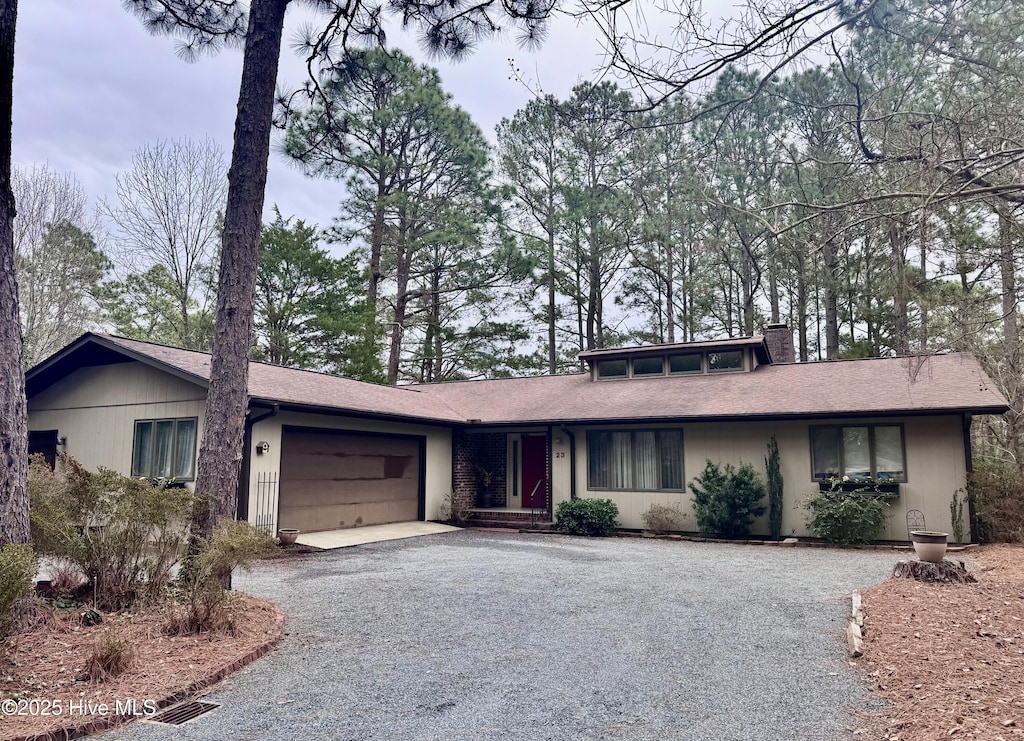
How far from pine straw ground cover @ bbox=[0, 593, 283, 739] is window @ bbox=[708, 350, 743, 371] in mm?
11584

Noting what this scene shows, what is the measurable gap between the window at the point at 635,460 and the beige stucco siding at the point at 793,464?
0.13 m

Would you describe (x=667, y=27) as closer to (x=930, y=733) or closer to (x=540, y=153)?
(x=930, y=733)

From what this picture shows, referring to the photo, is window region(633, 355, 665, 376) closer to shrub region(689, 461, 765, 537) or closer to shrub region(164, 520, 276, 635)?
shrub region(689, 461, 765, 537)

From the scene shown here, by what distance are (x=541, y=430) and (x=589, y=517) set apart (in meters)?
2.76

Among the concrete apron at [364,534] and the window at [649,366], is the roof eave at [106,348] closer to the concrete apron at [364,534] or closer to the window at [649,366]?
the concrete apron at [364,534]

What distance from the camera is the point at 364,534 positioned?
12000mm

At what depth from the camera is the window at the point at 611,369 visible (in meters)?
15.9

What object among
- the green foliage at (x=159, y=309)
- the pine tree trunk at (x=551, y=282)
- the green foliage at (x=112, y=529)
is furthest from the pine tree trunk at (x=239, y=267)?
the pine tree trunk at (x=551, y=282)

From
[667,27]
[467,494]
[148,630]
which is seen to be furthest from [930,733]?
[467,494]

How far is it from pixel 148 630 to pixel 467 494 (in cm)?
1071

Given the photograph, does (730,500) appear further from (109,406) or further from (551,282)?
(551,282)

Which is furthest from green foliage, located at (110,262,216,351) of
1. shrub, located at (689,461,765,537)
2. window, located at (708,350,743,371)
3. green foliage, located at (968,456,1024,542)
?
green foliage, located at (968,456,1024,542)

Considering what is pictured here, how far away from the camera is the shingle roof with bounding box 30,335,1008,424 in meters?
11.1

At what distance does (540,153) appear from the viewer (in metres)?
22.7
